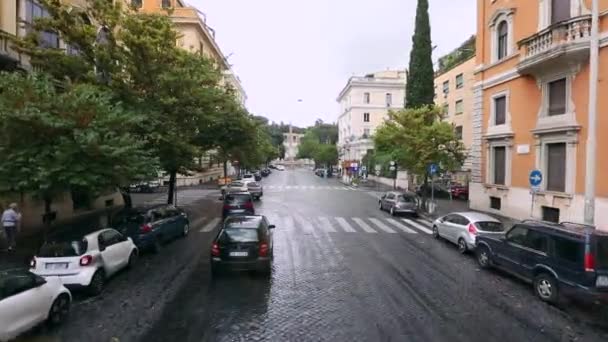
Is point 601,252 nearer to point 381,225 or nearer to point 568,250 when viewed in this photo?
point 568,250

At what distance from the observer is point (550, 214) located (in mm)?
19266

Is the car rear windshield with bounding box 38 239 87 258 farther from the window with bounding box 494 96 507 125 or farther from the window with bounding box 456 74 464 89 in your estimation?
the window with bounding box 456 74 464 89

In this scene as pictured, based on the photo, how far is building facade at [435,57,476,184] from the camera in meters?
40.7

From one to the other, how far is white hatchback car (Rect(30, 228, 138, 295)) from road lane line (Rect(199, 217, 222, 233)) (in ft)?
27.8

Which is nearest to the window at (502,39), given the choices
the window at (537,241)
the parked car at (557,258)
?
the parked car at (557,258)

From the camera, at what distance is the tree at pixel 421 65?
35969mm

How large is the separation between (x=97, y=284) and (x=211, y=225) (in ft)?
35.2

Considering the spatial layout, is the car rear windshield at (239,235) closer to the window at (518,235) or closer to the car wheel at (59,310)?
the car wheel at (59,310)

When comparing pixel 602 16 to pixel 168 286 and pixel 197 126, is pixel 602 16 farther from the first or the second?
pixel 168 286

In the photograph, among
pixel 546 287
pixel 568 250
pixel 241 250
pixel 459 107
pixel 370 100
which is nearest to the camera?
pixel 568 250

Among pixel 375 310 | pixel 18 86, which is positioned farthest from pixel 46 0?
pixel 375 310

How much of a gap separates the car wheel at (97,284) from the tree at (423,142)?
19.3 m

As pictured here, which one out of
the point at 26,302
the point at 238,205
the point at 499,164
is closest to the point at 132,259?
the point at 26,302

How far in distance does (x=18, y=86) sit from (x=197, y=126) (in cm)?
866
